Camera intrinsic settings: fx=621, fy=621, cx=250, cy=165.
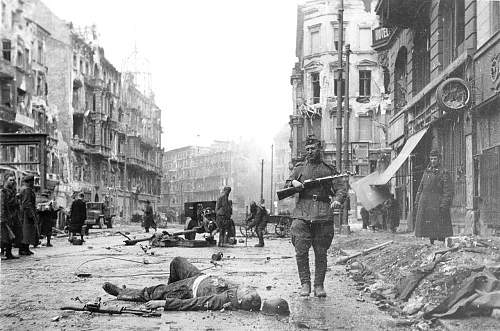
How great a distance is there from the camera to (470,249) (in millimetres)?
8078

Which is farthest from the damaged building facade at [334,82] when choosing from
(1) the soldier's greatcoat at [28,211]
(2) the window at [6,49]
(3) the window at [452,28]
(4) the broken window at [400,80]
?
(1) the soldier's greatcoat at [28,211]

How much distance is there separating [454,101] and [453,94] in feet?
0.60

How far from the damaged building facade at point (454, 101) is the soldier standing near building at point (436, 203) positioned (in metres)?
1.75

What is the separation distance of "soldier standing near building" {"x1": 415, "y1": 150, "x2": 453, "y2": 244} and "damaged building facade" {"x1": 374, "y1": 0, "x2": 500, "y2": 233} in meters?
1.75

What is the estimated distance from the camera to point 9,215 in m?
13.9

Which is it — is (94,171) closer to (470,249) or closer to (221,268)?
(221,268)

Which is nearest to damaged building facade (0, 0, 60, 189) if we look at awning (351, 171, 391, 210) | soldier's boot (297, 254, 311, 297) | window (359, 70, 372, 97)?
awning (351, 171, 391, 210)

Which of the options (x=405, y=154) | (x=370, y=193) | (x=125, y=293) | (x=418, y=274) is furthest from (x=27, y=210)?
(x=370, y=193)

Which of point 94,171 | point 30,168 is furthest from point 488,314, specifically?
point 94,171

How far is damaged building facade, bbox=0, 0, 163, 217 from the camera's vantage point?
132 feet

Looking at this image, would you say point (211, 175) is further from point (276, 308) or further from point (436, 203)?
point (276, 308)

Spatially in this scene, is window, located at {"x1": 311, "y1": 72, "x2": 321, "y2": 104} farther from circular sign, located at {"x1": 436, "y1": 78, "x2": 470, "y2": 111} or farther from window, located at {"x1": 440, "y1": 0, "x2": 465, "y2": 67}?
circular sign, located at {"x1": 436, "y1": 78, "x2": 470, "y2": 111}

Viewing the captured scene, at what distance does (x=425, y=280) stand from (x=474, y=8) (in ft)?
32.3

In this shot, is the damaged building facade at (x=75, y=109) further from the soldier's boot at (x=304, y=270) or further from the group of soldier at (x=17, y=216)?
the soldier's boot at (x=304, y=270)
